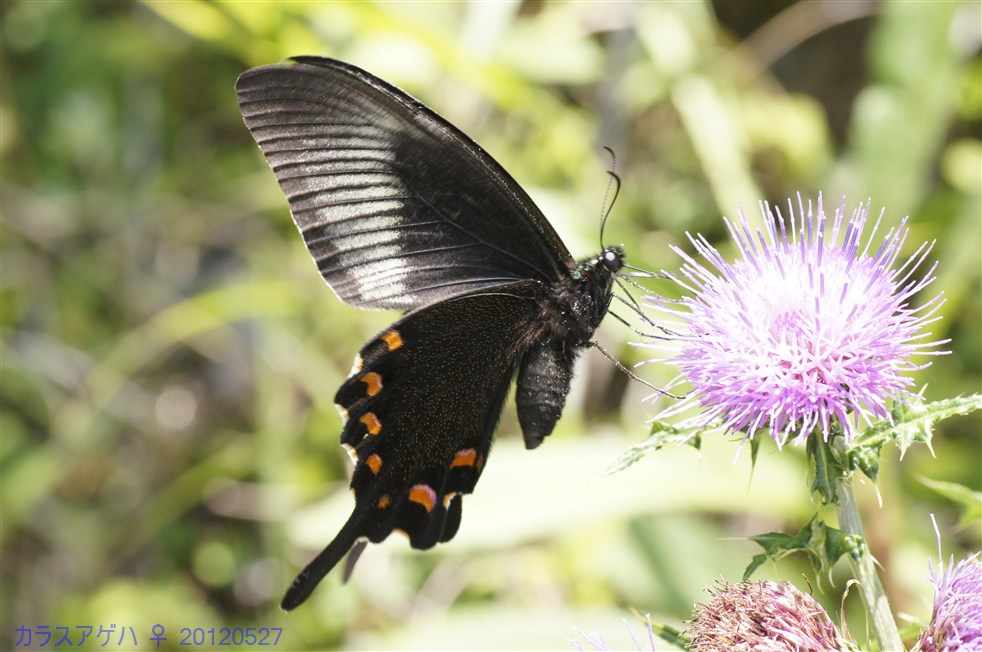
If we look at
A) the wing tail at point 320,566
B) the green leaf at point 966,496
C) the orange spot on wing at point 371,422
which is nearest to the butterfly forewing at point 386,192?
the orange spot on wing at point 371,422

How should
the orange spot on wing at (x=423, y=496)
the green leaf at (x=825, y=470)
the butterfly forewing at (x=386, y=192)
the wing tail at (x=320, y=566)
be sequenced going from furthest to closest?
the orange spot on wing at (x=423, y=496), the butterfly forewing at (x=386, y=192), the wing tail at (x=320, y=566), the green leaf at (x=825, y=470)

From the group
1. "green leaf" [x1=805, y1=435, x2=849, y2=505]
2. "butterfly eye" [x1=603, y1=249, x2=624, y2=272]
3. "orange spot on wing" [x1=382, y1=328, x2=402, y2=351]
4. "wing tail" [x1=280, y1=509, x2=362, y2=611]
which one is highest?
"butterfly eye" [x1=603, y1=249, x2=624, y2=272]

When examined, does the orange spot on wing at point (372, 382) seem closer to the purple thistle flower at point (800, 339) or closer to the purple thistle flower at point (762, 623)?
the purple thistle flower at point (800, 339)

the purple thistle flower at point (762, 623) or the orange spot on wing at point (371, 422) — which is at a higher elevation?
the orange spot on wing at point (371, 422)

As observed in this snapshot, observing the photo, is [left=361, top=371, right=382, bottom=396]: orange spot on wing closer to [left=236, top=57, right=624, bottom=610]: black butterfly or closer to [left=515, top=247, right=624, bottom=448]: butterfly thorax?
[left=236, top=57, right=624, bottom=610]: black butterfly

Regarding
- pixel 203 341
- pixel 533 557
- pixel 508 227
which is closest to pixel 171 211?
pixel 203 341

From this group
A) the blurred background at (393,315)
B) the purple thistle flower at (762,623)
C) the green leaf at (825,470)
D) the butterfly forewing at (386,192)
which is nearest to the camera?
the purple thistle flower at (762,623)

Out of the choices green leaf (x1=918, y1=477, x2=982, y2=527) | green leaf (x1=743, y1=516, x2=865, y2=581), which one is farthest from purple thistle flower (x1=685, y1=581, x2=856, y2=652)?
green leaf (x1=918, y1=477, x2=982, y2=527)

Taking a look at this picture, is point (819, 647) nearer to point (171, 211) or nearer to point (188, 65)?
point (171, 211)

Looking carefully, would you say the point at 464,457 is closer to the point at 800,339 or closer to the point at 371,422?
the point at 371,422
